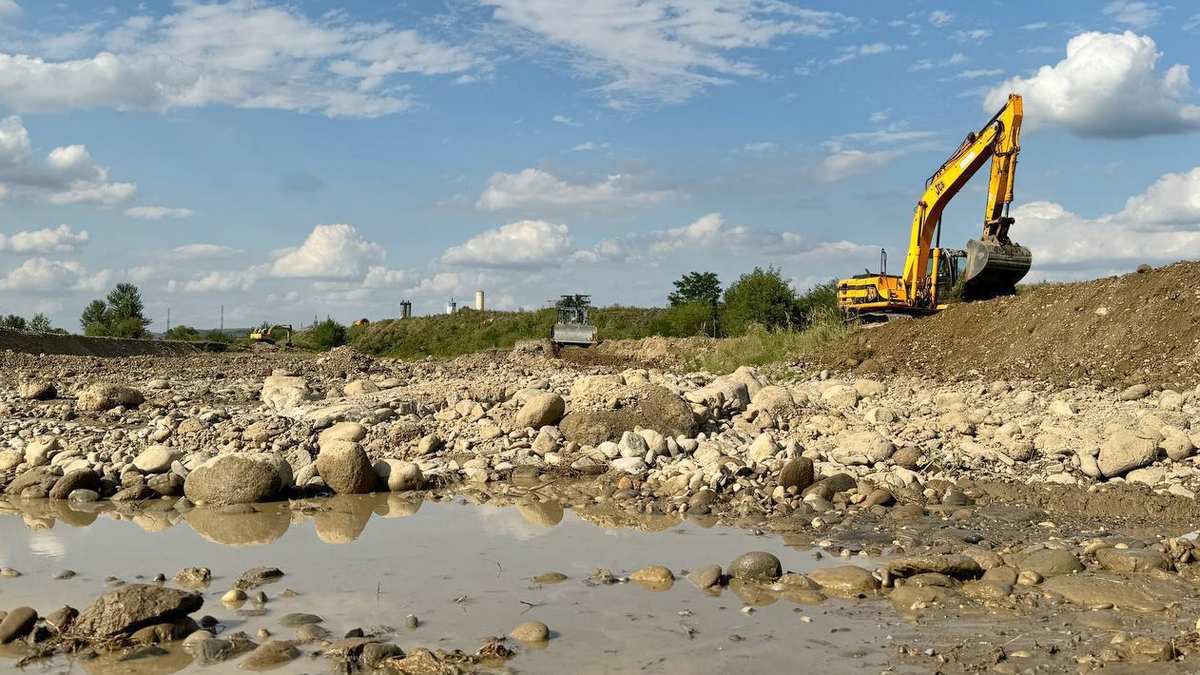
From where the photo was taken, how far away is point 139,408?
14.8m

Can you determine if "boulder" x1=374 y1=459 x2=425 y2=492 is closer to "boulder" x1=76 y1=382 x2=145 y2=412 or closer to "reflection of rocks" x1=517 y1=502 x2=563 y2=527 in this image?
"reflection of rocks" x1=517 y1=502 x2=563 y2=527

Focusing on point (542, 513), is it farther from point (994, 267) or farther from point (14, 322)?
point (14, 322)

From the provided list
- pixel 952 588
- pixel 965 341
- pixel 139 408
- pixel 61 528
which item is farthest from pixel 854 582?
pixel 965 341

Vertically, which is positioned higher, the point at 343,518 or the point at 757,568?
the point at 757,568

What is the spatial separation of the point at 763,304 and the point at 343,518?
25.5 m

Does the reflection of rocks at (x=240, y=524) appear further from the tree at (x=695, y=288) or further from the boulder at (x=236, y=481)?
the tree at (x=695, y=288)

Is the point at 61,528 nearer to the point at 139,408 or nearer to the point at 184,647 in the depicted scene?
the point at 184,647

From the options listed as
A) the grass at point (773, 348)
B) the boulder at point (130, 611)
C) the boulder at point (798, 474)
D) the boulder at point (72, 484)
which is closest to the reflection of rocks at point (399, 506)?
the boulder at point (72, 484)

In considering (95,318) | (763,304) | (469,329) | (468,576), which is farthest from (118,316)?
(468,576)

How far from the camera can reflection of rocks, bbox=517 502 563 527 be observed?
30.3 ft

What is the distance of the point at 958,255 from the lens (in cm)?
2259

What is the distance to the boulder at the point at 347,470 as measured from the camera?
1058 centimetres

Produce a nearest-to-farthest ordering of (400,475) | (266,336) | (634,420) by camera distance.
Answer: (400,475) → (634,420) → (266,336)

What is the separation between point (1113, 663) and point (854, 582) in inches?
69.0
